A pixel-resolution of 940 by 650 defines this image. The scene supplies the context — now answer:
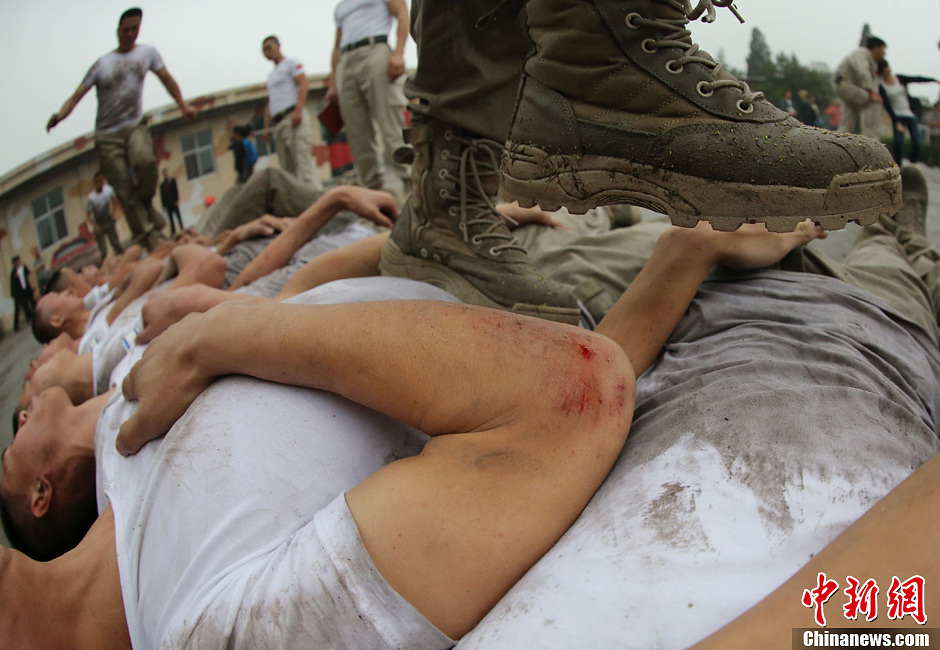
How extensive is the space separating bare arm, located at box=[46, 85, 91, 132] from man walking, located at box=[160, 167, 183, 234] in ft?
8.61

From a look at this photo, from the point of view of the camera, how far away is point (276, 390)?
1138 millimetres

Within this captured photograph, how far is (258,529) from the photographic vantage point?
3.28 feet

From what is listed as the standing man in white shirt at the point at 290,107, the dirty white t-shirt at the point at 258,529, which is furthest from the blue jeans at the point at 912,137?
the standing man in white shirt at the point at 290,107

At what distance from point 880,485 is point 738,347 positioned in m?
0.41

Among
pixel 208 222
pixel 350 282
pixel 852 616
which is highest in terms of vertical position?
pixel 350 282

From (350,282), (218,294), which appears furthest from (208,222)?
(350,282)

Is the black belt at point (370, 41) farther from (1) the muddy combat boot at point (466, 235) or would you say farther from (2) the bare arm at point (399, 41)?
(1) the muddy combat boot at point (466, 235)

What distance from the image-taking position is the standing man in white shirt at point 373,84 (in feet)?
13.9

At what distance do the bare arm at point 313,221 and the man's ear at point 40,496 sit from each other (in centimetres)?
129

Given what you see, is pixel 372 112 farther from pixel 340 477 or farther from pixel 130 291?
pixel 340 477

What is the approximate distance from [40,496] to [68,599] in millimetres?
530

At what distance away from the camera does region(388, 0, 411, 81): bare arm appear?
4.17 metres

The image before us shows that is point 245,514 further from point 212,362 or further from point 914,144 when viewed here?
point 914,144

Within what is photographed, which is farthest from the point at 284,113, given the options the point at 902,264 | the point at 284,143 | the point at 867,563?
the point at 867,563
